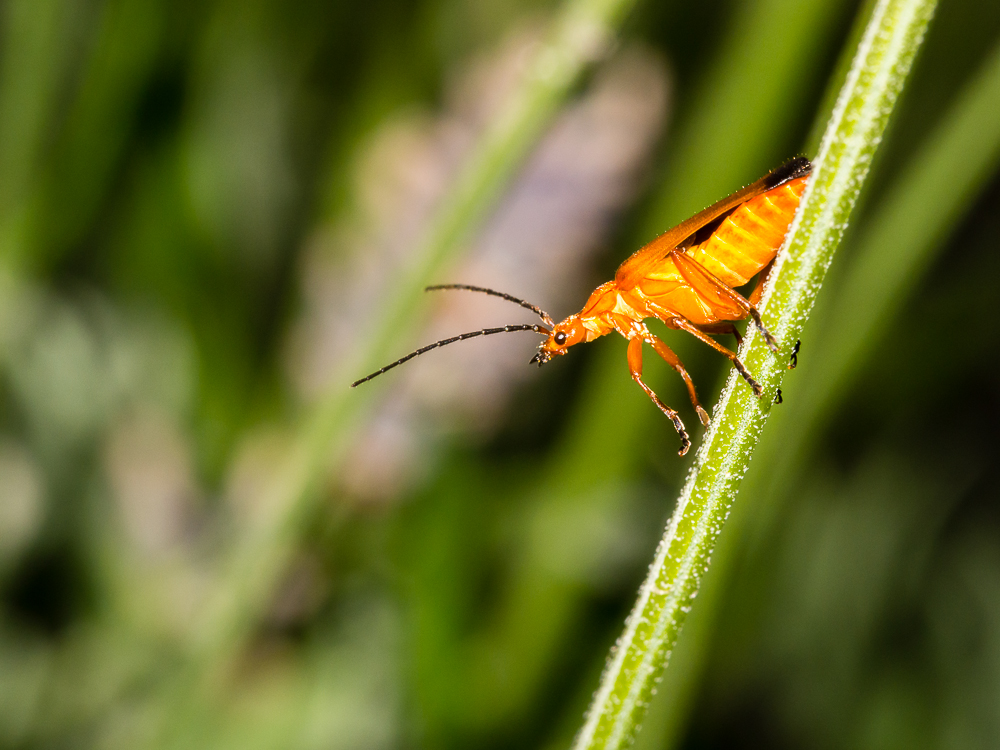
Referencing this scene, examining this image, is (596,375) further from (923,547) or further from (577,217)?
(923,547)

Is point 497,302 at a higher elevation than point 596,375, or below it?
higher

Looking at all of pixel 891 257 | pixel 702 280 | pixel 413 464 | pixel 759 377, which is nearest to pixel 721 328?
pixel 702 280

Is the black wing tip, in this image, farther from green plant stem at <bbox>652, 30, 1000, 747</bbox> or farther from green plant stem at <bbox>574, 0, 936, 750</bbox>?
green plant stem at <bbox>652, 30, 1000, 747</bbox>

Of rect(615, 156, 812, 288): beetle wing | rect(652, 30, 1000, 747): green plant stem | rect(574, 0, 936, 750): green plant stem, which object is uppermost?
rect(652, 30, 1000, 747): green plant stem

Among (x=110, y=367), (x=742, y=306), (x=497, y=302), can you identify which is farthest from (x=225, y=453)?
(x=742, y=306)

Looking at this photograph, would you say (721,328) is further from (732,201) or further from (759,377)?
(759,377)

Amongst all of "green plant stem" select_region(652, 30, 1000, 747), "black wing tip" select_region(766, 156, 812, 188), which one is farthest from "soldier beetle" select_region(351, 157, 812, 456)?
"green plant stem" select_region(652, 30, 1000, 747)

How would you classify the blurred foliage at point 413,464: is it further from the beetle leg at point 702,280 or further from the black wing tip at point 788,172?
the black wing tip at point 788,172

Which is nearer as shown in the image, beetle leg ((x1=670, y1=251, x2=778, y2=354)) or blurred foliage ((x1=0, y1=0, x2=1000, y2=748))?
beetle leg ((x1=670, y1=251, x2=778, y2=354))

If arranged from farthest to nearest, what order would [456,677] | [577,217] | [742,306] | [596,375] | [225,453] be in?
[225,453]
[596,375]
[577,217]
[456,677]
[742,306]
